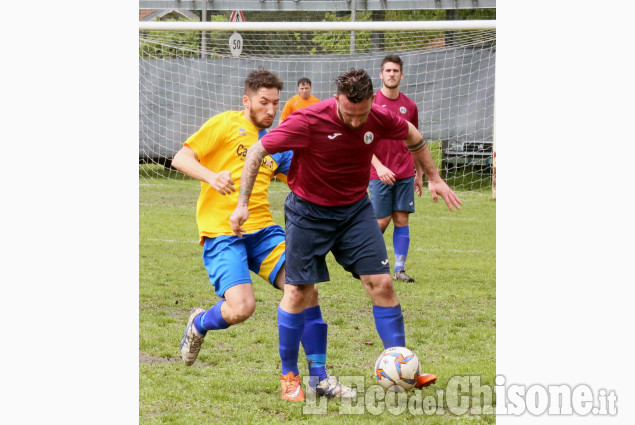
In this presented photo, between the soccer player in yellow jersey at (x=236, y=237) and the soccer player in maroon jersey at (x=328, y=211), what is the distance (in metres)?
0.24

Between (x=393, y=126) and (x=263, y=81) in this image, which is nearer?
(x=393, y=126)

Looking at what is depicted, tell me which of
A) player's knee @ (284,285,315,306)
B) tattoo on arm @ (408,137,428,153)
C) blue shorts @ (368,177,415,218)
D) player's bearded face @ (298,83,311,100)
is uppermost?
player's bearded face @ (298,83,311,100)

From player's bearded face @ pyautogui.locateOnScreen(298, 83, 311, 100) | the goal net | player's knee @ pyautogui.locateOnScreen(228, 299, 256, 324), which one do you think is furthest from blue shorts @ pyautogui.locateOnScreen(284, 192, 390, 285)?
the goal net

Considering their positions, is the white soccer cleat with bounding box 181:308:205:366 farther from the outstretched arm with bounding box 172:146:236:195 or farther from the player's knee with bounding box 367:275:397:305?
the player's knee with bounding box 367:275:397:305

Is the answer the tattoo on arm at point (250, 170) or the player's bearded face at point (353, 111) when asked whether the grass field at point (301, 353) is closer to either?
the tattoo on arm at point (250, 170)

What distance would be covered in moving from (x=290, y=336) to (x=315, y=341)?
228mm

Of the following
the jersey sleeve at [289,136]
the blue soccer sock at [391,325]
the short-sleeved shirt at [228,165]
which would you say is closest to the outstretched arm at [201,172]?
the short-sleeved shirt at [228,165]

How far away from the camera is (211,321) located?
4.88 meters

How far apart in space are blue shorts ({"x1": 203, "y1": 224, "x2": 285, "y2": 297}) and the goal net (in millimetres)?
9313

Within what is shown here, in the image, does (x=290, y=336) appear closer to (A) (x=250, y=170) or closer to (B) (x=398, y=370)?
(B) (x=398, y=370)

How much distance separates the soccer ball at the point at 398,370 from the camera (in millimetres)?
4188

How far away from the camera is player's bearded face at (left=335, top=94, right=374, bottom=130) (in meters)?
4.17

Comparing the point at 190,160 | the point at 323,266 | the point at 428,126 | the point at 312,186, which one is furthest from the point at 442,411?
the point at 428,126

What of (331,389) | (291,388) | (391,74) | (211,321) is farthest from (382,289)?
(391,74)
